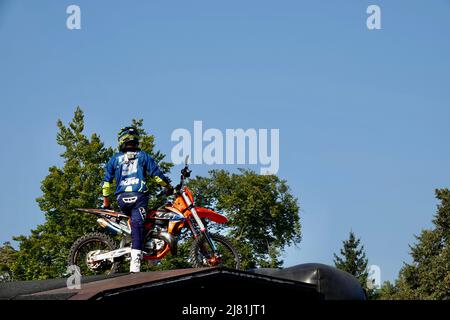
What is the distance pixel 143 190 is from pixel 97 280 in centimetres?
230

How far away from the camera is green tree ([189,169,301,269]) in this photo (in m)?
62.7

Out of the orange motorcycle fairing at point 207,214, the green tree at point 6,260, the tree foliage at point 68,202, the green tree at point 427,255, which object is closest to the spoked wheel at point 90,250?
the orange motorcycle fairing at point 207,214

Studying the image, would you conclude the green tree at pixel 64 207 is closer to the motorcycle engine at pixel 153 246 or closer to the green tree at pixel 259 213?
the green tree at pixel 259 213

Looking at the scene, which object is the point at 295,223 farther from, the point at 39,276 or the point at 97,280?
the point at 97,280

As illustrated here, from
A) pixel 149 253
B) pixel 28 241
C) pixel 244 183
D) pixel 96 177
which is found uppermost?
pixel 244 183

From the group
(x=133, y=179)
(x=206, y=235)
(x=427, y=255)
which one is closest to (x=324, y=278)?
(x=206, y=235)

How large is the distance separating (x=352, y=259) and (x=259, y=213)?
113 ft

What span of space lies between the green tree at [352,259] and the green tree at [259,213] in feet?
94.6

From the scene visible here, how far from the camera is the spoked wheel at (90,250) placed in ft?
47.7

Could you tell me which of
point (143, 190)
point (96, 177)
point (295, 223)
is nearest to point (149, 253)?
point (143, 190)

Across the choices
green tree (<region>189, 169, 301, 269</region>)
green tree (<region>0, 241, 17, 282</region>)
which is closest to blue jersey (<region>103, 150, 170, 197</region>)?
green tree (<region>0, 241, 17, 282</region>)

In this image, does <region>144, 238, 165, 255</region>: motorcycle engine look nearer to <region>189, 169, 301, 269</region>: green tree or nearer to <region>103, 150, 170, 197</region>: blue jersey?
<region>103, 150, 170, 197</region>: blue jersey
